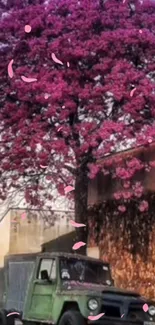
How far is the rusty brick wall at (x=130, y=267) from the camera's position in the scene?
17719mm

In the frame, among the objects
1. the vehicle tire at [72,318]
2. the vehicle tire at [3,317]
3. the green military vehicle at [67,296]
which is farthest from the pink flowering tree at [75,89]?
the vehicle tire at [72,318]

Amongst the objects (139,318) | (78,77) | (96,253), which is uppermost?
(78,77)

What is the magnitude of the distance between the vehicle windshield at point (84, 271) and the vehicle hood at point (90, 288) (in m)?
0.18

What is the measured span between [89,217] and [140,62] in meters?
5.60

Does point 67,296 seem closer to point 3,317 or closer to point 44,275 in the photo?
point 44,275

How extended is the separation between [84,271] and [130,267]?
5421 mm

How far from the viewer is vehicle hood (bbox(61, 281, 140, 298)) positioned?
12.1 meters

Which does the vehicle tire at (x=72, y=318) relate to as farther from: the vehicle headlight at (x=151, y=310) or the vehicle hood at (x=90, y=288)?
the vehicle headlight at (x=151, y=310)

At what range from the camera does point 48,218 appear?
20.0 m

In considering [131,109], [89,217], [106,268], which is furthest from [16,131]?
[89,217]

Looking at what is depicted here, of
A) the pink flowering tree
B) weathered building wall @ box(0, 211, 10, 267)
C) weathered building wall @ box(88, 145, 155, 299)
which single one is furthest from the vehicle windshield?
weathered building wall @ box(0, 211, 10, 267)

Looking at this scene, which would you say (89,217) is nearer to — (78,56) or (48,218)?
(48,218)

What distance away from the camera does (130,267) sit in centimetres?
1861

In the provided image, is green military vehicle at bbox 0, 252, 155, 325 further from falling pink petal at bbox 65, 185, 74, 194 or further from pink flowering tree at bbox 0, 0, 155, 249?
pink flowering tree at bbox 0, 0, 155, 249
